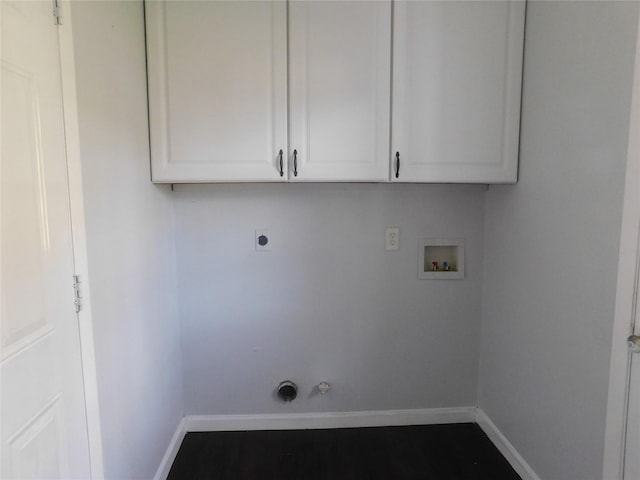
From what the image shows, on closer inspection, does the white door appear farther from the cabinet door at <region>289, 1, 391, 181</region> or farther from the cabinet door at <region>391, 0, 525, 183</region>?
the cabinet door at <region>391, 0, 525, 183</region>

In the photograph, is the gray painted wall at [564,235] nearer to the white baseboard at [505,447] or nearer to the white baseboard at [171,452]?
the white baseboard at [505,447]

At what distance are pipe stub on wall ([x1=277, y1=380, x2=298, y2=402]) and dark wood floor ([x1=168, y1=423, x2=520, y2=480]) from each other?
0.20 metres

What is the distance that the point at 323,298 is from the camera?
1912mm

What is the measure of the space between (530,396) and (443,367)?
1.62 ft

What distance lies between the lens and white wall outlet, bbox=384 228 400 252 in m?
1.89

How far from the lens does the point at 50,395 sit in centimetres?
88

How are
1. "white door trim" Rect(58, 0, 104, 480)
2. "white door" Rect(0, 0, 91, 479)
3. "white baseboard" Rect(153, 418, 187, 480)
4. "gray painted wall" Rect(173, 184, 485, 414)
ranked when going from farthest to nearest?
"gray painted wall" Rect(173, 184, 485, 414) → "white baseboard" Rect(153, 418, 187, 480) → "white door trim" Rect(58, 0, 104, 480) → "white door" Rect(0, 0, 91, 479)

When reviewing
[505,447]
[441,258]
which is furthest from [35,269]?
[505,447]

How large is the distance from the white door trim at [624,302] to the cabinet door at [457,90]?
537 mm

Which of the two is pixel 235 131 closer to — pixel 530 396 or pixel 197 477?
pixel 197 477

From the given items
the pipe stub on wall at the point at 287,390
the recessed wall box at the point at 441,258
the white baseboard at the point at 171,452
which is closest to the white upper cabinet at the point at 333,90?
the recessed wall box at the point at 441,258

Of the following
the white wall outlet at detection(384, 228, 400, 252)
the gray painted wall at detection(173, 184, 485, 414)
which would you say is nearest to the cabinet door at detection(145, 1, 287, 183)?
the gray painted wall at detection(173, 184, 485, 414)

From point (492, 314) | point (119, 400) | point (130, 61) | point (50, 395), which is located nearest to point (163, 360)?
point (119, 400)

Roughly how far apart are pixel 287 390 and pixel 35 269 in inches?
55.3
